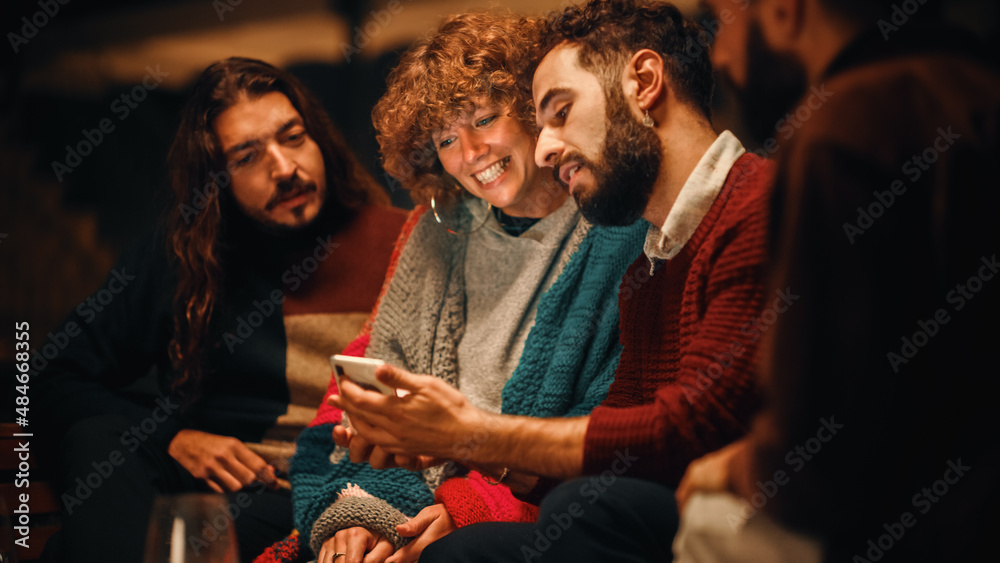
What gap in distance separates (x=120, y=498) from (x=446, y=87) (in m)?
0.93

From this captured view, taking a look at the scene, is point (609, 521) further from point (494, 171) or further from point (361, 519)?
point (494, 171)

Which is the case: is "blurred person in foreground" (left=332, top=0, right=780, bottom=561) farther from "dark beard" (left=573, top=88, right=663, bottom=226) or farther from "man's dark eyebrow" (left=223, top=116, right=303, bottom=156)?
"man's dark eyebrow" (left=223, top=116, right=303, bottom=156)

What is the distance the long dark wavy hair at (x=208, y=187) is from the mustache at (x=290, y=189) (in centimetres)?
6

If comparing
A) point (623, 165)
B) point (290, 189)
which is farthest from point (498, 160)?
point (290, 189)

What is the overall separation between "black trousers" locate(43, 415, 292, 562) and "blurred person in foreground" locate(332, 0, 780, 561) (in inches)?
18.8

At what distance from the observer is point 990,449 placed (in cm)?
59

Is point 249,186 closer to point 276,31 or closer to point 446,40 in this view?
point 276,31

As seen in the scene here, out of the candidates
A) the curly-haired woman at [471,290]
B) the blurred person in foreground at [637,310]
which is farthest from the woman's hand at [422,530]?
the blurred person in foreground at [637,310]

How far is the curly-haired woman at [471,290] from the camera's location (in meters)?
1.11

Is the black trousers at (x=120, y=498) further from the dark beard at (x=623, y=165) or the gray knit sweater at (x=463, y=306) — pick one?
the dark beard at (x=623, y=165)

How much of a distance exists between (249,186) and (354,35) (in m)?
0.38

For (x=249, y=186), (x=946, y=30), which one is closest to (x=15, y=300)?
(x=249, y=186)

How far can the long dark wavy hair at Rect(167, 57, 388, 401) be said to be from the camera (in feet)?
4.95

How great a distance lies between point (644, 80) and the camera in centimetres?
92
